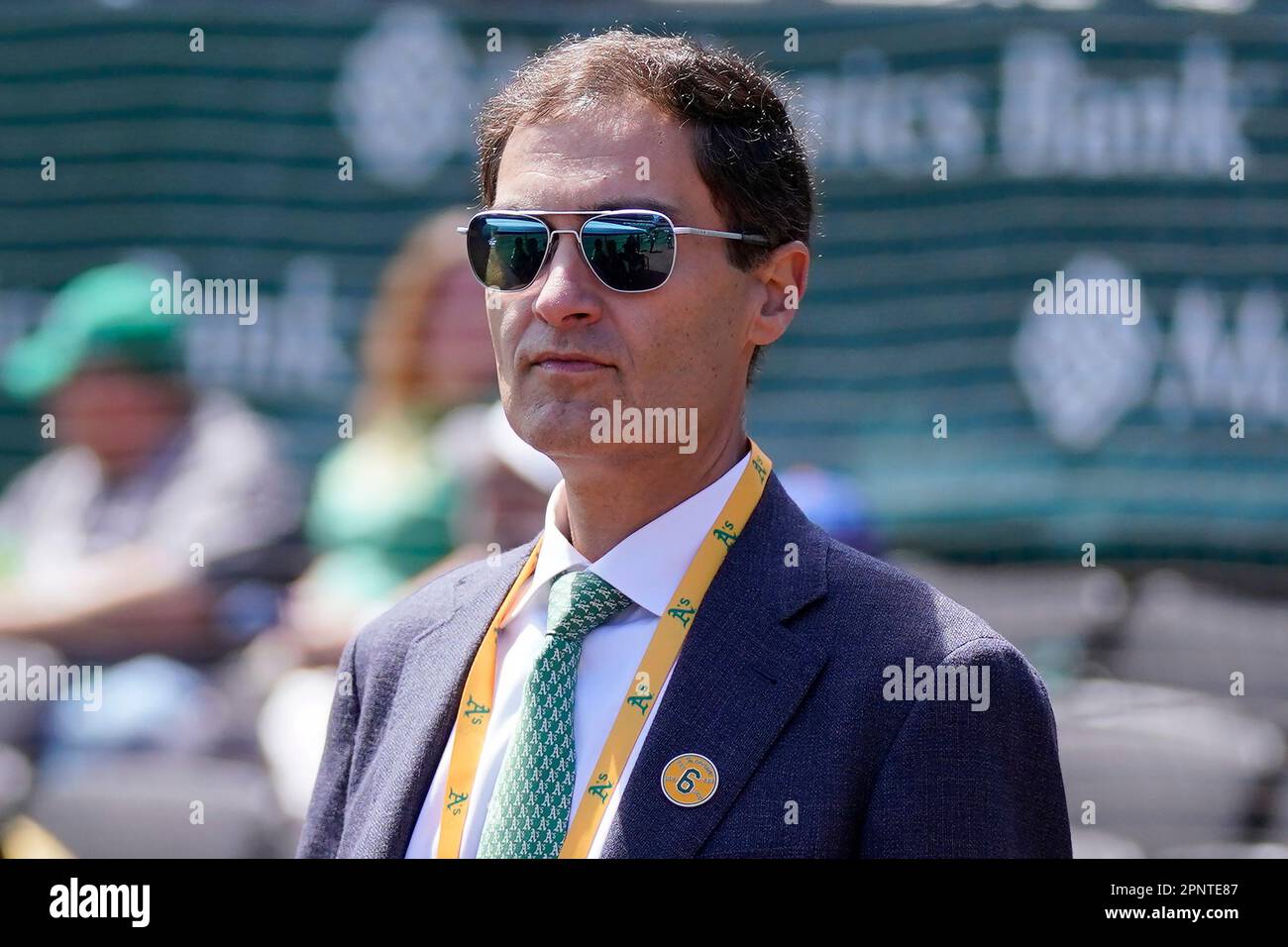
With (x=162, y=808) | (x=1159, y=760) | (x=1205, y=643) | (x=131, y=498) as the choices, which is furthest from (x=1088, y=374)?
(x=162, y=808)

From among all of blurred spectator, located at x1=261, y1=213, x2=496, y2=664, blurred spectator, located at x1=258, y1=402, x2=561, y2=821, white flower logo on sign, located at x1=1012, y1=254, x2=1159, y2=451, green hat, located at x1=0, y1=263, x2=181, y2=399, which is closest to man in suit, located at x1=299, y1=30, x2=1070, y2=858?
blurred spectator, located at x1=258, y1=402, x2=561, y2=821

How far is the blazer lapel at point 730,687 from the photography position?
1.87 m

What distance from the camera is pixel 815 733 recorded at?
6.16 ft

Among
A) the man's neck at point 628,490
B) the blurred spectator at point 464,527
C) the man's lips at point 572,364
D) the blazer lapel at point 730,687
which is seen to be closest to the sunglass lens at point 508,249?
the man's lips at point 572,364

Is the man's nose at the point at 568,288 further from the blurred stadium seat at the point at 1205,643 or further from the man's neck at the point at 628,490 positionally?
the blurred stadium seat at the point at 1205,643

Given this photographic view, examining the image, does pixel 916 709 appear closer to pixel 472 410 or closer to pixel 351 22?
pixel 472 410

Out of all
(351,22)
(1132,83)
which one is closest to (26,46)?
(351,22)

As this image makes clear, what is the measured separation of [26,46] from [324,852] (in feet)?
11.5

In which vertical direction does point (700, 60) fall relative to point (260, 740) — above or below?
above

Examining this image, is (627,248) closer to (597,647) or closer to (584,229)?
(584,229)

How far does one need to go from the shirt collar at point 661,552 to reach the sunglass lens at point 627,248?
1.17ft

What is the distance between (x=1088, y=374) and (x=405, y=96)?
7.88ft

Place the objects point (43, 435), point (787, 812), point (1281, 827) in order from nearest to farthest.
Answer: point (787, 812), point (1281, 827), point (43, 435)

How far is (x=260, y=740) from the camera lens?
430 cm
